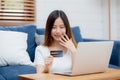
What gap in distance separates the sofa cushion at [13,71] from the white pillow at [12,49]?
0.14 m

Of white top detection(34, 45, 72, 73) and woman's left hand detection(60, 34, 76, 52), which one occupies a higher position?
woman's left hand detection(60, 34, 76, 52)

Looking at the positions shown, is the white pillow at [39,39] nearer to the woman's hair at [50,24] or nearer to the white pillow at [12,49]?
the white pillow at [12,49]

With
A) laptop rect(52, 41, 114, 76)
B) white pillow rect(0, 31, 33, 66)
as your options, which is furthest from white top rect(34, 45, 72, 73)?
white pillow rect(0, 31, 33, 66)

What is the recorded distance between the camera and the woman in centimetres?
188

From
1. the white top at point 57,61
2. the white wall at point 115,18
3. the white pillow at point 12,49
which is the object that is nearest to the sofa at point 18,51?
the white pillow at point 12,49

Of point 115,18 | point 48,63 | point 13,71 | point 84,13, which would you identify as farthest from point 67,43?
point 115,18

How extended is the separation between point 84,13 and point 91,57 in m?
2.48

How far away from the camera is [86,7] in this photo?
405 centimetres

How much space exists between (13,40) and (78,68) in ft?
4.43

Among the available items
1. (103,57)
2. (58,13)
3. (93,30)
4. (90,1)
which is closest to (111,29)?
(93,30)

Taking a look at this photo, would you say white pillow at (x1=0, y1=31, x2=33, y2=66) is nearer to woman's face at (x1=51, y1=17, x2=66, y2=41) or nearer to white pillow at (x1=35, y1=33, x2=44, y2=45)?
white pillow at (x1=35, y1=33, x2=44, y2=45)

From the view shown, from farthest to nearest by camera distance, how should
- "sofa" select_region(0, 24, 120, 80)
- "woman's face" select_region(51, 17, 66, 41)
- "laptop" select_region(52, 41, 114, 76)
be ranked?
"sofa" select_region(0, 24, 120, 80) → "woman's face" select_region(51, 17, 66, 41) → "laptop" select_region(52, 41, 114, 76)

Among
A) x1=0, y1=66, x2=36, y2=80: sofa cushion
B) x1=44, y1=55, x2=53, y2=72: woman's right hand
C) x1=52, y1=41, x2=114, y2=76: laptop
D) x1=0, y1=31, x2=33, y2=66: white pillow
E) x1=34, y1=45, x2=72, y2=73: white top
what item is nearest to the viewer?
x1=52, y1=41, x2=114, y2=76: laptop

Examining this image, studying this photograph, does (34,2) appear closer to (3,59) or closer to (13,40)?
(13,40)
